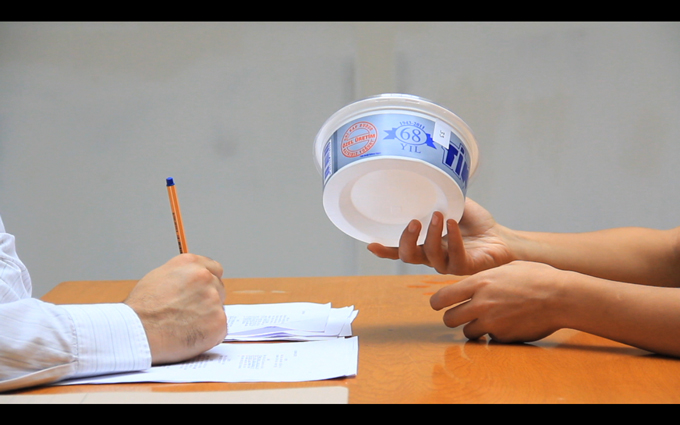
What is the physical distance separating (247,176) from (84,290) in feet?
4.22

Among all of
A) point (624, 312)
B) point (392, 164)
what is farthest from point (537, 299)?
point (392, 164)

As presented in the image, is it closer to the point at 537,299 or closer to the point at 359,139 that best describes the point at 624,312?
the point at 537,299

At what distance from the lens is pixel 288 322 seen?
975mm

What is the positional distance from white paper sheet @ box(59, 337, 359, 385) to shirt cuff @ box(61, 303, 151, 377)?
0.01m

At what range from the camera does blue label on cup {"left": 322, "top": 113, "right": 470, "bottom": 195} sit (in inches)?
31.7

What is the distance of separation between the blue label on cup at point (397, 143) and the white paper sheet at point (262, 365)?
0.81 ft

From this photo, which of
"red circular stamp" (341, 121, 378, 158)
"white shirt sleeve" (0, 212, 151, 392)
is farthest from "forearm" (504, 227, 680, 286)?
"white shirt sleeve" (0, 212, 151, 392)

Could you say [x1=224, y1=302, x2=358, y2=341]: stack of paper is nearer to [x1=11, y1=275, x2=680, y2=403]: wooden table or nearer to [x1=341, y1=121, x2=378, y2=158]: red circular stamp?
[x1=11, y1=275, x2=680, y2=403]: wooden table

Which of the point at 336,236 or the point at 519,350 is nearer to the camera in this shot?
the point at 519,350

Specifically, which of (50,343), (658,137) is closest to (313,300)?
(50,343)

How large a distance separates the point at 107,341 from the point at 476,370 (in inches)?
18.0

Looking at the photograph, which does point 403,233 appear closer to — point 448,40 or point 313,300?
point 313,300

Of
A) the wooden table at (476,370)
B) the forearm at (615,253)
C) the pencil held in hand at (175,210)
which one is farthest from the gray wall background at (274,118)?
the pencil held in hand at (175,210)

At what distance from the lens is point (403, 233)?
2.99ft
